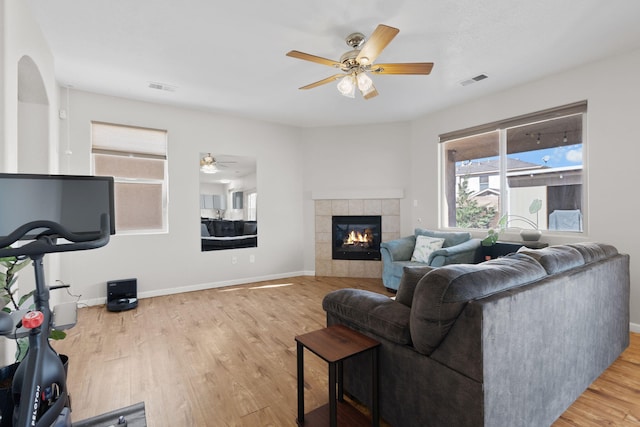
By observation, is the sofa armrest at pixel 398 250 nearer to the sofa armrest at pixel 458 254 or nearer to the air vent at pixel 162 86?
the sofa armrest at pixel 458 254

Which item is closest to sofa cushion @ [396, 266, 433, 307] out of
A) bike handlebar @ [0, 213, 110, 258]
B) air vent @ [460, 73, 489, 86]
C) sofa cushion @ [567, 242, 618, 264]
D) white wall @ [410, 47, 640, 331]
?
sofa cushion @ [567, 242, 618, 264]

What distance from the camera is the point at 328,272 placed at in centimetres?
519

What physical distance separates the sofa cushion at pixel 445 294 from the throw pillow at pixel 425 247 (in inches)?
103

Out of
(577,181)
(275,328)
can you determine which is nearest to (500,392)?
(275,328)

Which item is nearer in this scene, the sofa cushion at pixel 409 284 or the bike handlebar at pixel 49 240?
the bike handlebar at pixel 49 240

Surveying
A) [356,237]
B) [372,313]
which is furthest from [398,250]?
[372,313]

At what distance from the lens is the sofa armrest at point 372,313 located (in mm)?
1437

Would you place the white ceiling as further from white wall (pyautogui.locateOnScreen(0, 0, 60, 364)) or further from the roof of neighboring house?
the roof of neighboring house

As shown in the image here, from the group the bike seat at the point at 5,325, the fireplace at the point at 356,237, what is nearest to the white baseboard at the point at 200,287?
the fireplace at the point at 356,237

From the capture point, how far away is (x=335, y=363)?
4.31ft

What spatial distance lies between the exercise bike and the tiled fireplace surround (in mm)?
4109

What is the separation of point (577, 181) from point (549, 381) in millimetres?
2741

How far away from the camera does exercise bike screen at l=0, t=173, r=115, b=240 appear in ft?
4.13

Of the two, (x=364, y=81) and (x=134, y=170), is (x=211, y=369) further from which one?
(x=134, y=170)
